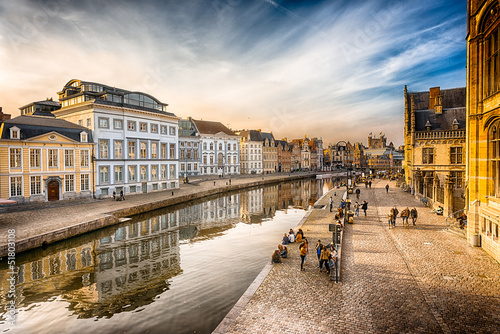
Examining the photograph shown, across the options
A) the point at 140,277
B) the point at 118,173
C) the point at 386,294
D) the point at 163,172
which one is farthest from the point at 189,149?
the point at 386,294

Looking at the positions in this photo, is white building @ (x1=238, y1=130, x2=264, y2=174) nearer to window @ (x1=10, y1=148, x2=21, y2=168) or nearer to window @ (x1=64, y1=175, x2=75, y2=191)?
window @ (x1=64, y1=175, x2=75, y2=191)

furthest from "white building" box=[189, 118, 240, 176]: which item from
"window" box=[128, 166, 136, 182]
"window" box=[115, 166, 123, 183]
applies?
"window" box=[115, 166, 123, 183]

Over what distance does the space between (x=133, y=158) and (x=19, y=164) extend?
48.2 feet

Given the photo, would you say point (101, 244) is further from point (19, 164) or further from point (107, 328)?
point (19, 164)

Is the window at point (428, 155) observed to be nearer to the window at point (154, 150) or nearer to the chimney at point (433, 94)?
the chimney at point (433, 94)

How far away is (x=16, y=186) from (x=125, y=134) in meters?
15.2

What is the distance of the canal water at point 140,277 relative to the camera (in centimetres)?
1165

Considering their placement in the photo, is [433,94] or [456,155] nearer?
[456,155]

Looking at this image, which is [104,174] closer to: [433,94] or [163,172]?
[163,172]

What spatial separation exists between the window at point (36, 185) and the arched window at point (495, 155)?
4108 centimetres

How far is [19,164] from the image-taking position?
30.8 m

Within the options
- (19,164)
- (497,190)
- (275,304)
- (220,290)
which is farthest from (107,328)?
(19,164)

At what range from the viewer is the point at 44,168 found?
32781 millimetres

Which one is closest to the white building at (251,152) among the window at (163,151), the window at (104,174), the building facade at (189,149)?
the building facade at (189,149)
